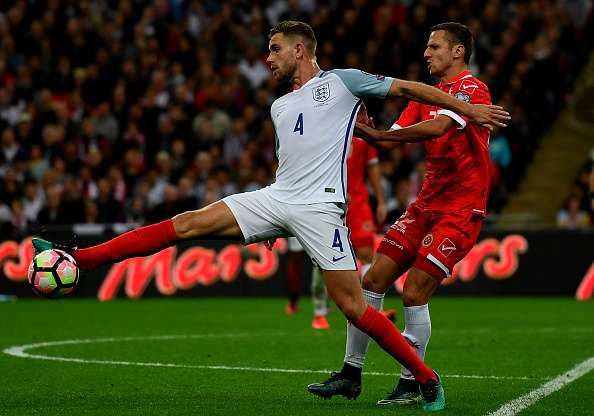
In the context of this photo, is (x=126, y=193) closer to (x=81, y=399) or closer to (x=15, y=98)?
(x=15, y=98)

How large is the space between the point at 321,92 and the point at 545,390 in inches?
98.5

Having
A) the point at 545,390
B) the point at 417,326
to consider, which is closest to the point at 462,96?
the point at 417,326

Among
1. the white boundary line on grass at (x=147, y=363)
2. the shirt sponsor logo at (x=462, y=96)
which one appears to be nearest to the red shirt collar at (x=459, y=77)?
the shirt sponsor logo at (x=462, y=96)

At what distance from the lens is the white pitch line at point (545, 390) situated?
727cm

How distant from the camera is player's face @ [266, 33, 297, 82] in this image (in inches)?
293

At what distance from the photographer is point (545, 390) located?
825 centimetres

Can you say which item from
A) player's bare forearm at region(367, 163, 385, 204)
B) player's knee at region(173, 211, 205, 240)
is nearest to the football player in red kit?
player's knee at region(173, 211, 205, 240)

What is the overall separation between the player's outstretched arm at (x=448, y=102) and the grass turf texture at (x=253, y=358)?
165cm

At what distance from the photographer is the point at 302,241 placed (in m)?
7.40

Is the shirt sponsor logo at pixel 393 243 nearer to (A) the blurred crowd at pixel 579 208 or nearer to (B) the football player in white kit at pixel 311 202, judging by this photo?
(B) the football player in white kit at pixel 311 202

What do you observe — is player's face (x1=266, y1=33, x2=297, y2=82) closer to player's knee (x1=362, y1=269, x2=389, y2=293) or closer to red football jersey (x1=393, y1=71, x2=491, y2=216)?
red football jersey (x1=393, y1=71, x2=491, y2=216)

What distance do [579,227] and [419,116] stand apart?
11376 millimetres

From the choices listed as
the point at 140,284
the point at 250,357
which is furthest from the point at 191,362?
the point at 140,284

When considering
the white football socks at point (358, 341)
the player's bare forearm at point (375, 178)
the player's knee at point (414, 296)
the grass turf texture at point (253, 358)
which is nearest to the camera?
the grass turf texture at point (253, 358)
